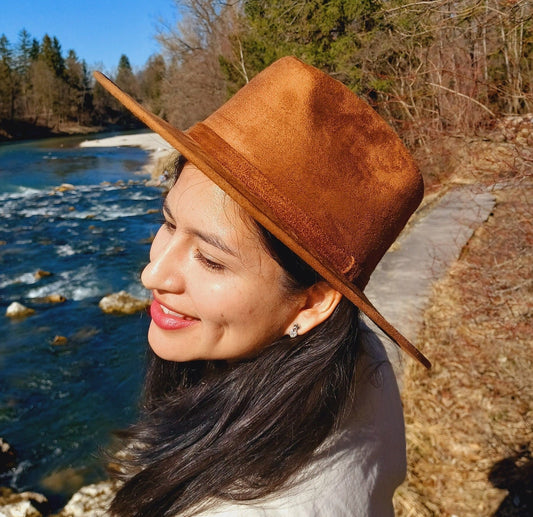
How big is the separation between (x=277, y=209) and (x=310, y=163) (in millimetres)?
120

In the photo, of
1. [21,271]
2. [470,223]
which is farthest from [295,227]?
[21,271]

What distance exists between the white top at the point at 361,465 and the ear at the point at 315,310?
24cm

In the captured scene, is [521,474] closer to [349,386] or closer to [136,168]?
[349,386]

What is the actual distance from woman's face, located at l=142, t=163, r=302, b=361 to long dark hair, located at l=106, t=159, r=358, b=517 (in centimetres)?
5

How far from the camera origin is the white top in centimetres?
91

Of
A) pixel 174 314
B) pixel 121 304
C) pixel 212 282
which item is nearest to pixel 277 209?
pixel 212 282

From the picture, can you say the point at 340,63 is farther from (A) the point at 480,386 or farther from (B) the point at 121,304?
(A) the point at 480,386

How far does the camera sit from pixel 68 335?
6.96m

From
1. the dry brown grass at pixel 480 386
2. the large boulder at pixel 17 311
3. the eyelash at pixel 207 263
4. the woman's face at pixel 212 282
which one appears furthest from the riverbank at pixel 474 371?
the large boulder at pixel 17 311

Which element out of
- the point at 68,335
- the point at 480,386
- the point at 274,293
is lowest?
the point at 68,335

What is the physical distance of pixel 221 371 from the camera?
1.22 m

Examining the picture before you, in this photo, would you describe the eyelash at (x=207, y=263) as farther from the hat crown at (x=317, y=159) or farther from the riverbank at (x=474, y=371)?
the riverbank at (x=474, y=371)

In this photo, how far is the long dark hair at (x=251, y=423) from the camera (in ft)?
3.30

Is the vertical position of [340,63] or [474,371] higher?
[340,63]
